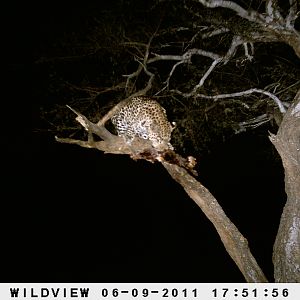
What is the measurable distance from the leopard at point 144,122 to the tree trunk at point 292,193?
5.78 ft

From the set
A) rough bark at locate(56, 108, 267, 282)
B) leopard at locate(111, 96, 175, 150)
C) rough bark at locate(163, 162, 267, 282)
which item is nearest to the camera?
rough bark at locate(56, 108, 267, 282)

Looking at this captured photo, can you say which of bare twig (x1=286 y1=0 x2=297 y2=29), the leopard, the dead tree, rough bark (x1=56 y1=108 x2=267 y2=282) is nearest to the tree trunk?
the dead tree

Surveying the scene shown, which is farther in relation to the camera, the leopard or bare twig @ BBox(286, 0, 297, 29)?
the leopard

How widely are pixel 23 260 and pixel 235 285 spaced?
8066 mm

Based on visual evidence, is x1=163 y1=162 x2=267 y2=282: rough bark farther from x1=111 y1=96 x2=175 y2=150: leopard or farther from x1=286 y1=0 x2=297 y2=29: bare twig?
x1=286 y1=0 x2=297 y2=29: bare twig

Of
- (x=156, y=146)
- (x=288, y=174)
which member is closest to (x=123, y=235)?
(x=156, y=146)

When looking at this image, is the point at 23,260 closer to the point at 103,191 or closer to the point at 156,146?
the point at 103,191

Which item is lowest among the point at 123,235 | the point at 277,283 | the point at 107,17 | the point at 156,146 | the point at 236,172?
the point at 277,283

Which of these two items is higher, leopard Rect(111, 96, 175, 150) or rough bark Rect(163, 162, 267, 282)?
leopard Rect(111, 96, 175, 150)

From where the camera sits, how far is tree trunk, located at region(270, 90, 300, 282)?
6.08 m

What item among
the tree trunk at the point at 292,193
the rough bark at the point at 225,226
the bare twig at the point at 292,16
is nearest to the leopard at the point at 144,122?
the rough bark at the point at 225,226

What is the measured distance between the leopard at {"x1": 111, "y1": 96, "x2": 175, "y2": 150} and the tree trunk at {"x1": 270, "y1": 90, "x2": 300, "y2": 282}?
5.78 feet

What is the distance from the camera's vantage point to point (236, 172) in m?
18.0

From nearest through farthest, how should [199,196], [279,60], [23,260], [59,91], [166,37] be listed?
[199,196]
[166,37]
[59,91]
[279,60]
[23,260]
